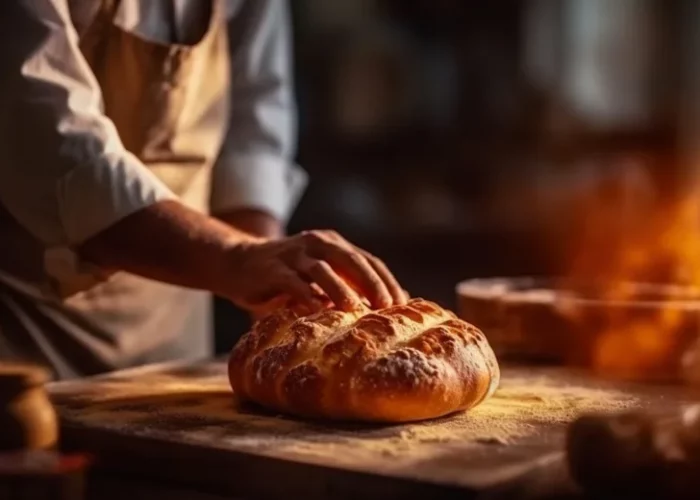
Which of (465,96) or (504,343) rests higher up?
(465,96)

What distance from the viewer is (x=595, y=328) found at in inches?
67.2

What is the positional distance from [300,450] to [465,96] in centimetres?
305

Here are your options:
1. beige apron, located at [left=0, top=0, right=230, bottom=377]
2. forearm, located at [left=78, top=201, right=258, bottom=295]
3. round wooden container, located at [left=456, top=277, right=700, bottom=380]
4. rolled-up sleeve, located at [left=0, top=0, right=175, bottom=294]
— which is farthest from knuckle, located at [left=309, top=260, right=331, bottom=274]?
beige apron, located at [left=0, top=0, right=230, bottom=377]

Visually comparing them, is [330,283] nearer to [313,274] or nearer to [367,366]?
[313,274]

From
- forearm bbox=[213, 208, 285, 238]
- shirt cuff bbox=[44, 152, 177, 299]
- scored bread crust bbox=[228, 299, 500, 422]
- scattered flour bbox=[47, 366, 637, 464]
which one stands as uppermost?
shirt cuff bbox=[44, 152, 177, 299]

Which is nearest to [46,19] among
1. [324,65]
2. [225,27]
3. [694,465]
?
[225,27]

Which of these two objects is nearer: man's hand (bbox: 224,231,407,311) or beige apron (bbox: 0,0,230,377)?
man's hand (bbox: 224,231,407,311)

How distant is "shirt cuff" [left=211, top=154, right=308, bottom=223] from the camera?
7.21ft

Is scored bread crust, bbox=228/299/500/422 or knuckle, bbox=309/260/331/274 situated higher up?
knuckle, bbox=309/260/331/274

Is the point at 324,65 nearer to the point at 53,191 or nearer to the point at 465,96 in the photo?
the point at 465,96

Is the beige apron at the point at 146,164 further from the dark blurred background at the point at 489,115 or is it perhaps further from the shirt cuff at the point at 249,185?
the dark blurred background at the point at 489,115

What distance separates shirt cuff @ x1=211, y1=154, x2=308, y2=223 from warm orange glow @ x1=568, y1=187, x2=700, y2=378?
621 mm

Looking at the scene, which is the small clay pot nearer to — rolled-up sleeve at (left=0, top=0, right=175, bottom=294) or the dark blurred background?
rolled-up sleeve at (left=0, top=0, right=175, bottom=294)

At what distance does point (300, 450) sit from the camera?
3.68 feet
